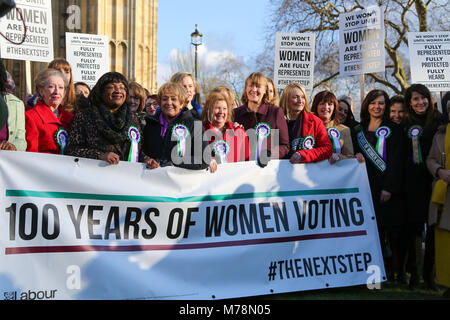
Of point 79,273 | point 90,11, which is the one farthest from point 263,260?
point 90,11

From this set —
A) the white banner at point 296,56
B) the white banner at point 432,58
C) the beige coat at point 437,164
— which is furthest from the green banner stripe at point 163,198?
the white banner at point 296,56

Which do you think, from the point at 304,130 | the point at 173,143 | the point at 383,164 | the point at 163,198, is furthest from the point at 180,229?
the point at 383,164

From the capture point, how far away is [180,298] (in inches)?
194

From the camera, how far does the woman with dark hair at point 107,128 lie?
16.2ft

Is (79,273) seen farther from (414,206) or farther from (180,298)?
(414,206)

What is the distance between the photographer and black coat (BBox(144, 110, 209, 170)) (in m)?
5.26

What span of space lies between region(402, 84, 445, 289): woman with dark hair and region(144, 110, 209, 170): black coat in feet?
7.87

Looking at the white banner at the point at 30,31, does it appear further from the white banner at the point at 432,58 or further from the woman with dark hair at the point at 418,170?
the white banner at the point at 432,58

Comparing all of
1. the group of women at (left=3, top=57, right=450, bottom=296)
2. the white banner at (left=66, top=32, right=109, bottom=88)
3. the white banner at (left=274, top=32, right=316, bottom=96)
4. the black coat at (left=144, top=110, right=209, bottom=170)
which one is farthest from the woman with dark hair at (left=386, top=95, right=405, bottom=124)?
the white banner at (left=66, top=32, right=109, bottom=88)

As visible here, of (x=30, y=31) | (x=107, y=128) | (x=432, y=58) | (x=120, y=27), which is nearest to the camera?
(x=107, y=128)

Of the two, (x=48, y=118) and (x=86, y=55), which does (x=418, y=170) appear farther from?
(x=86, y=55)

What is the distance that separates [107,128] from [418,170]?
11.2ft

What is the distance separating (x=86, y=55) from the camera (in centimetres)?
1022

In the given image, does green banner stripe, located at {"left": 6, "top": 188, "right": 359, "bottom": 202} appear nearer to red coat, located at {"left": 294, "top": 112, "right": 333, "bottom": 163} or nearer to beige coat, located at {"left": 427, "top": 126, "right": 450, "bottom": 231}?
red coat, located at {"left": 294, "top": 112, "right": 333, "bottom": 163}
